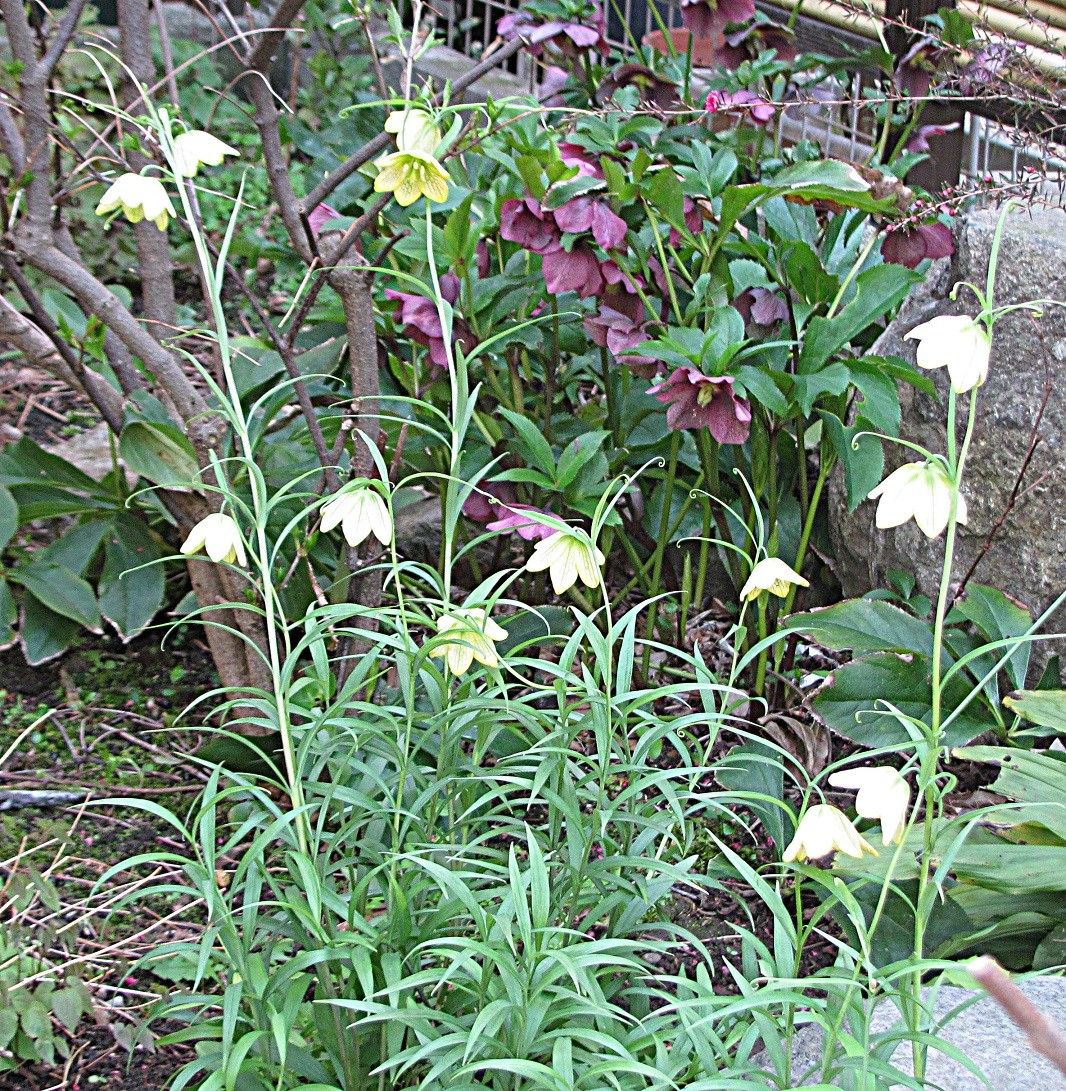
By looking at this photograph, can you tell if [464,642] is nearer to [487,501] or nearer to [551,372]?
[487,501]

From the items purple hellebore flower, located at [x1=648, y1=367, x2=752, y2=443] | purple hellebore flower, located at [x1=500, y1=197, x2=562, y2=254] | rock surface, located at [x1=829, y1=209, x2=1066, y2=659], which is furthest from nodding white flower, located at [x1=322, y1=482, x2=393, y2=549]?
rock surface, located at [x1=829, y1=209, x2=1066, y2=659]

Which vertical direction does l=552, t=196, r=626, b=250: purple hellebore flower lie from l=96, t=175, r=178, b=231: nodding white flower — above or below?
below

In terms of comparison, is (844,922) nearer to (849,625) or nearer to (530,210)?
(849,625)

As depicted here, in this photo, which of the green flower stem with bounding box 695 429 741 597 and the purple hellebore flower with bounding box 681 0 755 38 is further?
the purple hellebore flower with bounding box 681 0 755 38

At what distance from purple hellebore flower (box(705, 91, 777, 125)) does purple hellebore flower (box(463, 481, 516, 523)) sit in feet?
2.52

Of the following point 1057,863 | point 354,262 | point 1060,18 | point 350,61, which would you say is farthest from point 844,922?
point 350,61

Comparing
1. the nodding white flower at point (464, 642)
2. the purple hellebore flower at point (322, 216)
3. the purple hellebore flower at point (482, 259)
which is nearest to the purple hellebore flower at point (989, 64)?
the purple hellebore flower at point (482, 259)

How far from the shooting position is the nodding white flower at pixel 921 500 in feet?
3.52

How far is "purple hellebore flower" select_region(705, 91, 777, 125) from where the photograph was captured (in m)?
2.34

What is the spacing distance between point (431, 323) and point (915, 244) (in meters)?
0.83

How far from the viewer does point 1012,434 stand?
217cm

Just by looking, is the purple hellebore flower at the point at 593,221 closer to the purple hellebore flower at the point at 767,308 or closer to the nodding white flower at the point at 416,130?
the purple hellebore flower at the point at 767,308

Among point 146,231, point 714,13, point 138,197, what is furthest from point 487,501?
point 714,13

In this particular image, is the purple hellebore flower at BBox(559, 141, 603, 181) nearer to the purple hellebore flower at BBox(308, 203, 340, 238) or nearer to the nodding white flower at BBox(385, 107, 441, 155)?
the purple hellebore flower at BBox(308, 203, 340, 238)
